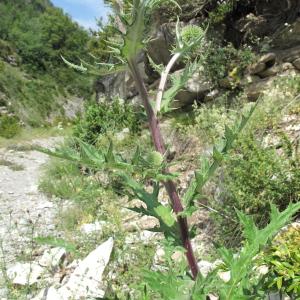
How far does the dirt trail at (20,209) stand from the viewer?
4195mm

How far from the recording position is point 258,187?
11.9 ft

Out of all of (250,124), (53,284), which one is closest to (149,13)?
(53,284)

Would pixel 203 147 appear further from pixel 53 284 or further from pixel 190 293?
pixel 190 293

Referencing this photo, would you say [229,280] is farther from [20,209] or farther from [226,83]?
[226,83]

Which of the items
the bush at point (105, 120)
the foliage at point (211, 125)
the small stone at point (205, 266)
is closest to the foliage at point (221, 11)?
the bush at point (105, 120)

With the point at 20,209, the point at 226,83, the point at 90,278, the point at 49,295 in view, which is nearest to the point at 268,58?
the point at 226,83

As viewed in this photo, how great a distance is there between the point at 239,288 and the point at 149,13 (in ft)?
3.70

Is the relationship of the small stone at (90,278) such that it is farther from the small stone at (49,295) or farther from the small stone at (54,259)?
the small stone at (54,259)

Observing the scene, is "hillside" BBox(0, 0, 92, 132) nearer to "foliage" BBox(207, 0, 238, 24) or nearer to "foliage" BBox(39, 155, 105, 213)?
"foliage" BBox(39, 155, 105, 213)

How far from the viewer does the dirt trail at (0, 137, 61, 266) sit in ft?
13.8

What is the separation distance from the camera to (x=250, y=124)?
16.0 ft

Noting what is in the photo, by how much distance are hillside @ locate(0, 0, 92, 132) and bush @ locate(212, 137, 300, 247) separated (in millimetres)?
26981

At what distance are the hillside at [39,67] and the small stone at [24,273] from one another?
26.5 metres

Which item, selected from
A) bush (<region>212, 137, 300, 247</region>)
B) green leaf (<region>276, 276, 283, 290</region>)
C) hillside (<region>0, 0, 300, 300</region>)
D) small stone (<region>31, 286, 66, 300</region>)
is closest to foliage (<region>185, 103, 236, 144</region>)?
hillside (<region>0, 0, 300, 300</region>)
